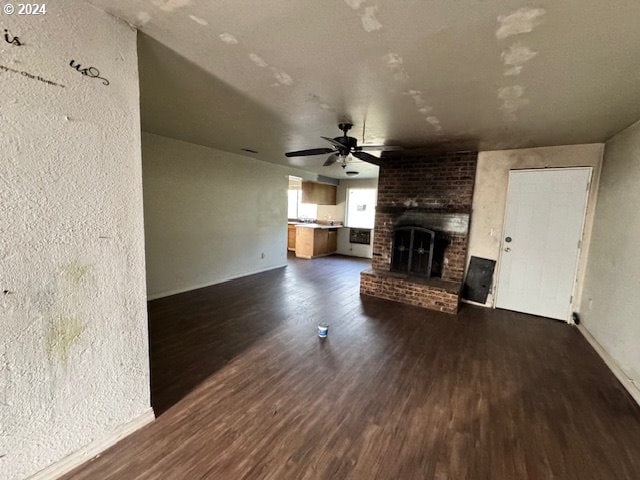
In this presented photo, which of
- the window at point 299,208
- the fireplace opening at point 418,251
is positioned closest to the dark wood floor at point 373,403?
the fireplace opening at point 418,251

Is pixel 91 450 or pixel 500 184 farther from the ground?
pixel 500 184

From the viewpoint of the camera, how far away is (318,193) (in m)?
7.63

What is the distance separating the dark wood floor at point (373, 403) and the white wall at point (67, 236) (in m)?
0.36

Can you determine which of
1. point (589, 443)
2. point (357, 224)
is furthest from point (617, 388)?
point (357, 224)

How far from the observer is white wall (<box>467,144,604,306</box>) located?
339 centimetres

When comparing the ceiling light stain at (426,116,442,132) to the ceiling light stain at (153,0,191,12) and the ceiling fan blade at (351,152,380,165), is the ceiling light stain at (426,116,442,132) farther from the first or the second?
the ceiling light stain at (153,0,191,12)

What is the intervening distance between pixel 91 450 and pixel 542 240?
15.8 feet

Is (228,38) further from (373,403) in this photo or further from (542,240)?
(542,240)

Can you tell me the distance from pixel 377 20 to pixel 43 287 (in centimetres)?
198

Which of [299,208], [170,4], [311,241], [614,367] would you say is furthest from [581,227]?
[299,208]

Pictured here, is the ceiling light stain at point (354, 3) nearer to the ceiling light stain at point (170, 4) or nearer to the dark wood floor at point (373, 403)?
the ceiling light stain at point (170, 4)

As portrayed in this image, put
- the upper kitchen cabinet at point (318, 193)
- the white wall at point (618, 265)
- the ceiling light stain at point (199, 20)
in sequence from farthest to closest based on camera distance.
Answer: the upper kitchen cabinet at point (318, 193) → the white wall at point (618, 265) → the ceiling light stain at point (199, 20)

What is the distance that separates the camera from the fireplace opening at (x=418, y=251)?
13.6 ft

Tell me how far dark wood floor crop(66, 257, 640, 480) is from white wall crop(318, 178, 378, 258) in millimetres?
4421
